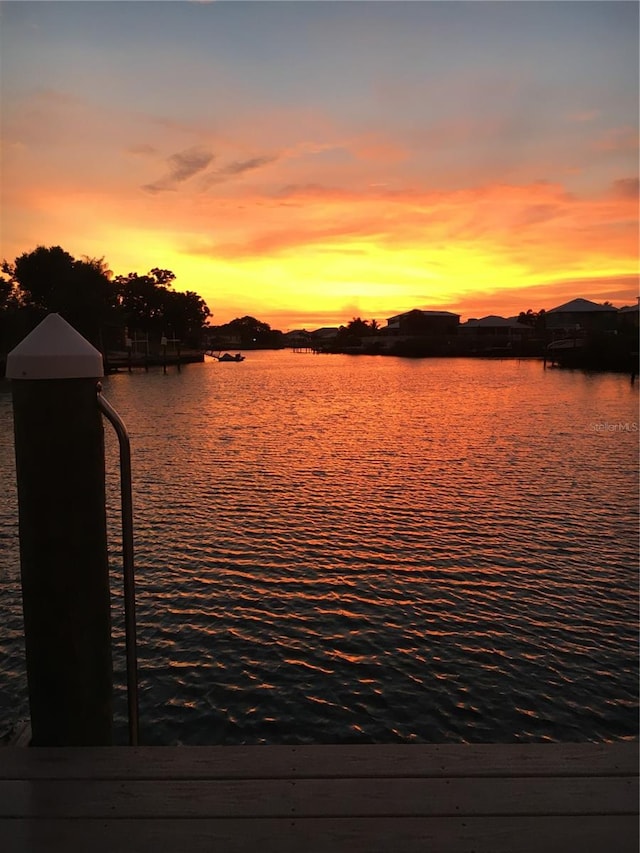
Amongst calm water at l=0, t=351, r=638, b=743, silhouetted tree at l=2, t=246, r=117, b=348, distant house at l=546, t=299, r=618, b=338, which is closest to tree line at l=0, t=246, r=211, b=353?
silhouetted tree at l=2, t=246, r=117, b=348

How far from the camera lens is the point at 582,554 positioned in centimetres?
1303

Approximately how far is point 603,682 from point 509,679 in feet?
4.03

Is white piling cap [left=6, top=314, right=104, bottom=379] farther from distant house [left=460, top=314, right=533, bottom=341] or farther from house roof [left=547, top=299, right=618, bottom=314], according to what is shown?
distant house [left=460, top=314, right=533, bottom=341]

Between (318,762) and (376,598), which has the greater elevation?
(318,762)

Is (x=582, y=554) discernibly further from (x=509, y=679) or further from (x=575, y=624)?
(x=509, y=679)

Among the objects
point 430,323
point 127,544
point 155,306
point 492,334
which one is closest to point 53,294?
point 155,306

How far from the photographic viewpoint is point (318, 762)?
301cm

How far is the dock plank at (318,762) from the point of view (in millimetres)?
2902

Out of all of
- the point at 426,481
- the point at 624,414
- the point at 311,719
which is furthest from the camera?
the point at 624,414

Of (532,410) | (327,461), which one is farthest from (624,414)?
(327,461)

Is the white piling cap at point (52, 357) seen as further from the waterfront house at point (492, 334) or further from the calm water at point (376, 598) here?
the waterfront house at point (492, 334)

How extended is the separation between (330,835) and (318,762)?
484mm

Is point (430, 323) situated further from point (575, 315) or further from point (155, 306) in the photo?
point (155, 306)

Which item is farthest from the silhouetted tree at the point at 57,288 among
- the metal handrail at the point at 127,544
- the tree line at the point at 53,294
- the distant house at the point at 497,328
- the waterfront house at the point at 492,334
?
the distant house at the point at 497,328
